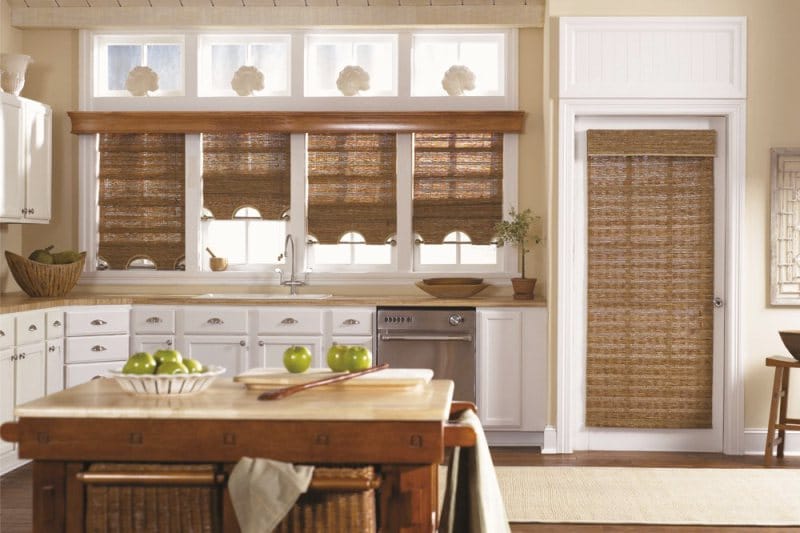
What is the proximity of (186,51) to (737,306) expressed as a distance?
4.30 m

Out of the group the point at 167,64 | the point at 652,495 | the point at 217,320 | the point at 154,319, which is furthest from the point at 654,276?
the point at 167,64

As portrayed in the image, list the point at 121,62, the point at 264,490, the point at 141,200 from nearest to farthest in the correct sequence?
the point at 264,490 < the point at 141,200 < the point at 121,62

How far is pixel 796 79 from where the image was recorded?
6367 mm

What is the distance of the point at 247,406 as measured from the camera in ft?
9.76

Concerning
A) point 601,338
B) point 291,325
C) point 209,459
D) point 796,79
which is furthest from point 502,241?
point 209,459

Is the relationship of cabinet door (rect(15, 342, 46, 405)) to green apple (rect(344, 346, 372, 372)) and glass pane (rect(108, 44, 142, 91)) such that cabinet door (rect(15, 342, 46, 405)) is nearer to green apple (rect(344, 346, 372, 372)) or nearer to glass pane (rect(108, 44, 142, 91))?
glass pane (rect(108, 44, 142, 91))

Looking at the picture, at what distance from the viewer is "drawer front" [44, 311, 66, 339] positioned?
6.14 metres

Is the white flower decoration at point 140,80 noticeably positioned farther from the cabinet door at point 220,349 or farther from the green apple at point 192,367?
the green apple at point 192,367

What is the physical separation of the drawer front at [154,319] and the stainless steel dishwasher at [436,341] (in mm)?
1430

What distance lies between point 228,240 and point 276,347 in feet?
3.78

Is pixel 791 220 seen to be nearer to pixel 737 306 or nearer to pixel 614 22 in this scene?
pixel 737 306

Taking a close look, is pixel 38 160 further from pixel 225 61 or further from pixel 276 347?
pixel 276 347

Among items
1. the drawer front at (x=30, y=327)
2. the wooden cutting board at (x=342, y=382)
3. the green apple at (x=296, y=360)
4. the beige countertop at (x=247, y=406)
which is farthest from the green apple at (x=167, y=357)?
the drawer front at (x=30, y=327)

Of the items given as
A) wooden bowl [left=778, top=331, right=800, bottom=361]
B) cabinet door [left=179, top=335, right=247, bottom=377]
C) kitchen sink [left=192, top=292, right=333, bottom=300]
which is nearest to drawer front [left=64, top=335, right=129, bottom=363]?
cabinet door [left=179, top=335, right=247, bottom=377]
